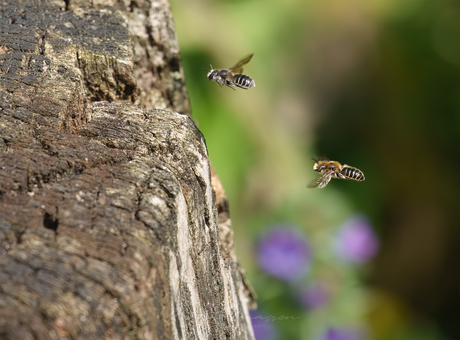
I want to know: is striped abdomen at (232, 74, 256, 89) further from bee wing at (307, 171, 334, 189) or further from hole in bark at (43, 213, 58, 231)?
hole in bark at (43, 213, 58, 231)

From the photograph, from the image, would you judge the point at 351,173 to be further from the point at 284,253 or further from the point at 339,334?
the point at 339,334

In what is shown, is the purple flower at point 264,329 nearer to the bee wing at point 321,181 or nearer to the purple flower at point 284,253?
the purple flower at point 284,253

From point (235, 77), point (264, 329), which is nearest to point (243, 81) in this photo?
point (235, 77)

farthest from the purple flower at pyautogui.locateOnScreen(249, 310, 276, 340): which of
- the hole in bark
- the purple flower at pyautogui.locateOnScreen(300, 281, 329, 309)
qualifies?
the hole in bark

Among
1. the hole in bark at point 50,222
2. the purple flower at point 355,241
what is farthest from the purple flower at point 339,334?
the hole in bark at point 50,222

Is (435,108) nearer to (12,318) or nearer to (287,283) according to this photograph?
(287,283)
